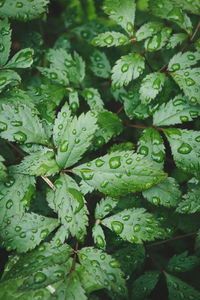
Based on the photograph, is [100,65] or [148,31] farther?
[100,65]

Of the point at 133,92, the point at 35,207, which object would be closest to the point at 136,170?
the point at 133,92

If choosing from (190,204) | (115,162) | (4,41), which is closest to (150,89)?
(115,162)

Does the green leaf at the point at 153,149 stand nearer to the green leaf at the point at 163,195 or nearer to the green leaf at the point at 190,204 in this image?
the green leaf at the point at 163,195

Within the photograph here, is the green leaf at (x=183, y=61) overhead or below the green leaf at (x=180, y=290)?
overhead

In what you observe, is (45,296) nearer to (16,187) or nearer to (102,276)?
(102,276)

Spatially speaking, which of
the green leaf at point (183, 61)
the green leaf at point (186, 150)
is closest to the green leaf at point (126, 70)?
the green leaf at point (183, 61)

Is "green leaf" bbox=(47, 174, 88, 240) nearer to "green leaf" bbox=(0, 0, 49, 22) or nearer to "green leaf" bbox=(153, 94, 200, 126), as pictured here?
"green leaf" bbox=(153, 94, 200, 126)

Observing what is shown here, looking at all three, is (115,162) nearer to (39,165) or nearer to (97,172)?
(97,172)
